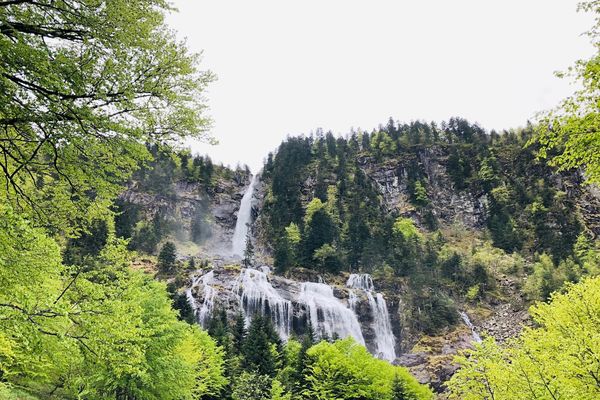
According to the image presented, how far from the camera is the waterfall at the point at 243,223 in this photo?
95.3 m

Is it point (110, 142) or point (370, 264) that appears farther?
point (370, 264)

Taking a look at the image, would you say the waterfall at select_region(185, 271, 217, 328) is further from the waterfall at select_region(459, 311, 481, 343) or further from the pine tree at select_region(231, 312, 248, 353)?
the waterfall at select_region(459, 311, 481, 343)

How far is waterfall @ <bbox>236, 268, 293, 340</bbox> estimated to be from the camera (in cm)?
5158

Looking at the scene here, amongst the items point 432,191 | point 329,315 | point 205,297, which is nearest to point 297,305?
point 329,315

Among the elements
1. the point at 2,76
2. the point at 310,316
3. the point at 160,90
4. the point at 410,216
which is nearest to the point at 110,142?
the point at 160,90

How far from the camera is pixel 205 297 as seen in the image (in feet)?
175

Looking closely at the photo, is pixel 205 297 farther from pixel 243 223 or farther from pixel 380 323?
pixel 243 223

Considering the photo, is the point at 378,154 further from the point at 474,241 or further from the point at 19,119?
the point at 19,119

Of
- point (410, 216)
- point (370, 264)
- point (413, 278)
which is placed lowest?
point (413, 278)

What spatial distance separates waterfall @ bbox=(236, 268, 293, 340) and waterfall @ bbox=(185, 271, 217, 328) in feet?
12.6

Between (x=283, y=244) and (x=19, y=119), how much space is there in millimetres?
69085

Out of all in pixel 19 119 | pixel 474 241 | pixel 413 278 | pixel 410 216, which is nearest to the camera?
pixel 19 119

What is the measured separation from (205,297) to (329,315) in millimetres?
16765

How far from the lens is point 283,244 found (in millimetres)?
74750
